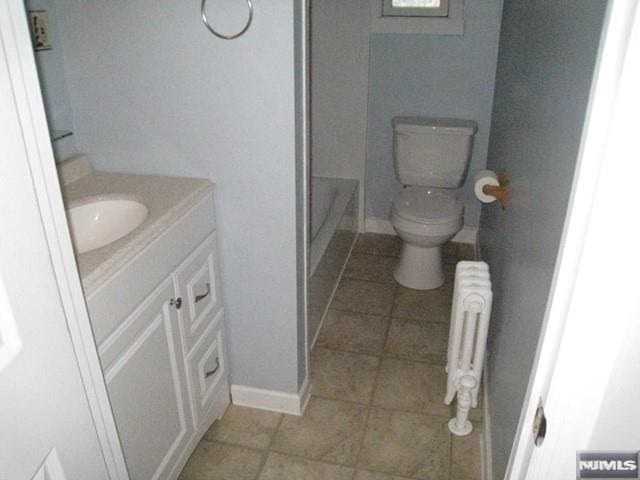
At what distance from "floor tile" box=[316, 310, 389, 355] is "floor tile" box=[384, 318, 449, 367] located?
0.16 feet

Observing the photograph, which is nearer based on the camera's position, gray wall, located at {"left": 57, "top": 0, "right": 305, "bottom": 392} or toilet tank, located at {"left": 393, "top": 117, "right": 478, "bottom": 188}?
gray wall, located at {"left": 57, "top": 0, "right": 305, "bottom": 392}

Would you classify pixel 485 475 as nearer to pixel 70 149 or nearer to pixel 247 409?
pixel 247 409

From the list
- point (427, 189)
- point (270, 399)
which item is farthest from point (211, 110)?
point (427, 189)

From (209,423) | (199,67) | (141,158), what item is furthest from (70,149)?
(209,423)

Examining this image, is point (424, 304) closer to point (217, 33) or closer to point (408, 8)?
point (408, 8)

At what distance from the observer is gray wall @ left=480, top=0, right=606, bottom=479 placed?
103cm

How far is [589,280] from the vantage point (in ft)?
2.11

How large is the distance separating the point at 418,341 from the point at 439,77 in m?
1.50

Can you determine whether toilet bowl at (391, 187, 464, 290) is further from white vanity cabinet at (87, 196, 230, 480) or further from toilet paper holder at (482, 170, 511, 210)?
white vanity cabinet at (87, 196, 230, 480)

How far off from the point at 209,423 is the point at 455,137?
1970mm

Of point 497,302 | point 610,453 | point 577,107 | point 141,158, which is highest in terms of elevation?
point 577,107

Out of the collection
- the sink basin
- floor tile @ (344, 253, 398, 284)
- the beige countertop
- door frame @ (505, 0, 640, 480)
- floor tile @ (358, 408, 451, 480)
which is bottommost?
floor tile @ (358, 408, 451, 480)

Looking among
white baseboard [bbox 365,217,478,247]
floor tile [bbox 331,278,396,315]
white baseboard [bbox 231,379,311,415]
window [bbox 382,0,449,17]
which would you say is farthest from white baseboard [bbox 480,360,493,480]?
window [bbox 382,0,449,17]

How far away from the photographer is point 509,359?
1.55m
